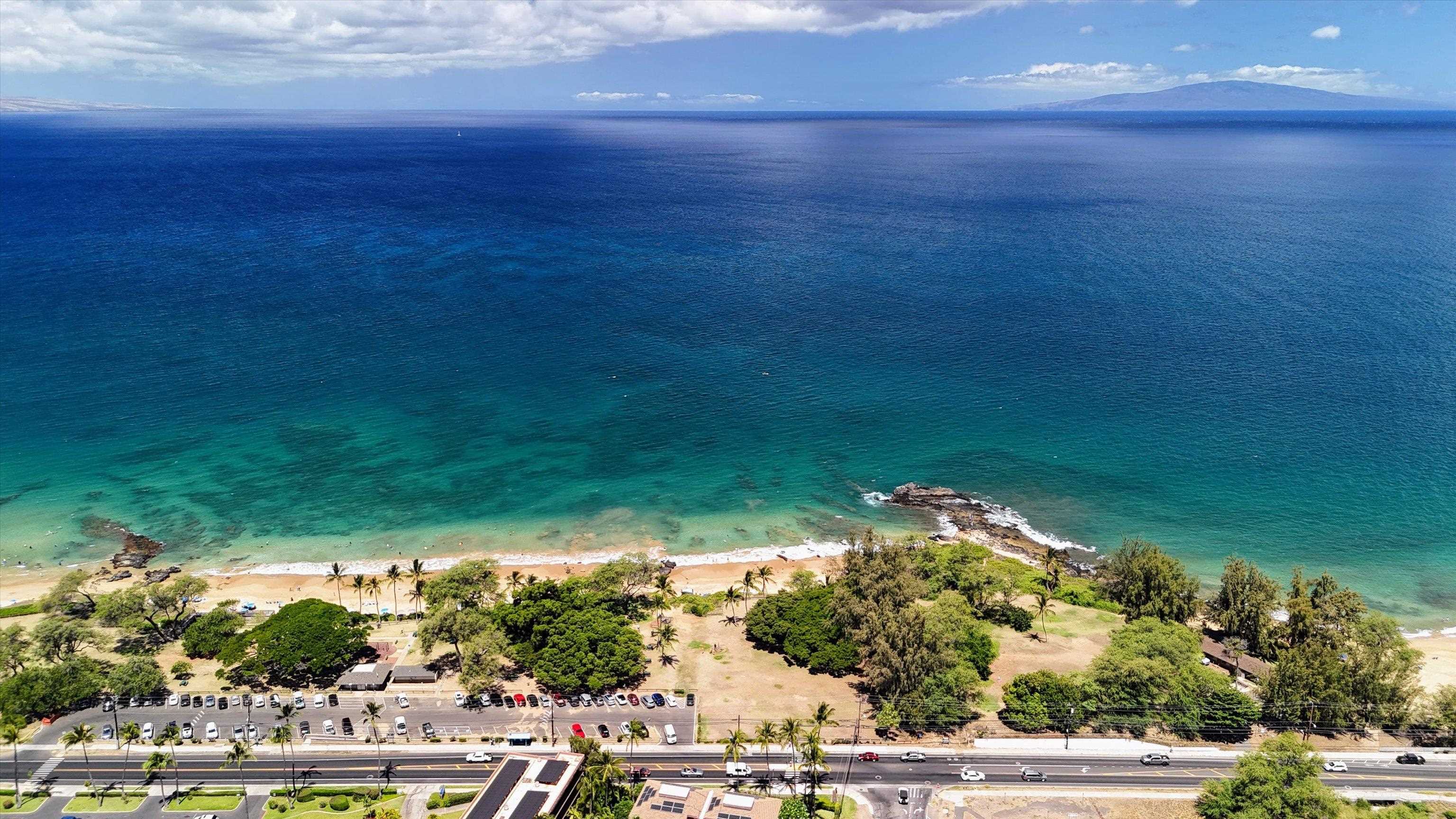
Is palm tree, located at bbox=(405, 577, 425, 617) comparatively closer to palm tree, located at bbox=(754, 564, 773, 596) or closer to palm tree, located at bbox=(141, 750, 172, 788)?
palm tree, located at bbox=(141, 750, 172, 788)

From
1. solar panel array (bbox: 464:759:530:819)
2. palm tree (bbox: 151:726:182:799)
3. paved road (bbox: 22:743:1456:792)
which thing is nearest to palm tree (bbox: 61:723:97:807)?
paved road (bbox: 22:743:1456:792)

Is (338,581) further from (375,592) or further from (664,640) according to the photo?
(664,640)

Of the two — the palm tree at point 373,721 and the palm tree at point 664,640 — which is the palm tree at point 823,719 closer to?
the palm tree at point 664,640

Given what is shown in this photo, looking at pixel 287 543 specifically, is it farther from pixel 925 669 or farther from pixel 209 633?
pixel 925 669

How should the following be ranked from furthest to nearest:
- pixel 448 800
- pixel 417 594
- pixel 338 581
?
pixel 338 581 < pixel 417 594 < pixel 448 800

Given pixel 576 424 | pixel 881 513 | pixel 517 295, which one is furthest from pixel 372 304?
pixel 881 513

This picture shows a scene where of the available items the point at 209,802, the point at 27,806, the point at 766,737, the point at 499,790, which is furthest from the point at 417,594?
the point at 766,737

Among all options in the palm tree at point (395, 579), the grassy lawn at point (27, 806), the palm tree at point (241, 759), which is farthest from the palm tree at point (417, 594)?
the grassy lawn at point (27, 806)
